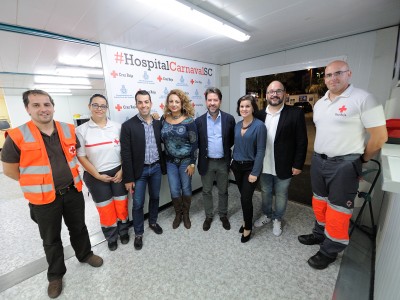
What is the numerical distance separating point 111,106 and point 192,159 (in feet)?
4.03

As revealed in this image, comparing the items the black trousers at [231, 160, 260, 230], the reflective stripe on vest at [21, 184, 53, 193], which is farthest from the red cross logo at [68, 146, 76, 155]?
the black trousers at [231, 160, 260, 230]

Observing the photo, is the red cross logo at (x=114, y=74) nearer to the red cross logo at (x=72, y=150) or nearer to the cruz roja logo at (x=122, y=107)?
the cruz roja logo at (x=122, y=107)

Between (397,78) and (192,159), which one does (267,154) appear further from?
(397,78)

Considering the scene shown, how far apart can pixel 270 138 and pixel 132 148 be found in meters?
1.51

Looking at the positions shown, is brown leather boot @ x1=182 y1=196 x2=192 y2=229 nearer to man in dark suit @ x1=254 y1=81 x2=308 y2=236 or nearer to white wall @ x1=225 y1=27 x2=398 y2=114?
man in dark suit @ x1=254 y1=81 x2=308 y2=236

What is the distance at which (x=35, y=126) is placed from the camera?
1.46 m

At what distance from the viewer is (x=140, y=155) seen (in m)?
2.07

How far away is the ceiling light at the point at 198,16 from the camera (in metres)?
1.42

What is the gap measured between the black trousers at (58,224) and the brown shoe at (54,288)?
0.10 feet

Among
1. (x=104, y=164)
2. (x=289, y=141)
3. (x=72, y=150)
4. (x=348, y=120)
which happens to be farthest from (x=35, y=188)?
(x=348, y=120)

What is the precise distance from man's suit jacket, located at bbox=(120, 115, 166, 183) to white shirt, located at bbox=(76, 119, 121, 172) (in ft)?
0.30

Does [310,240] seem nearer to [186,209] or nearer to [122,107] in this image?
[186,209]

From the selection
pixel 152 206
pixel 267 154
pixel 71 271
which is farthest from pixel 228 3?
pixel 71 271

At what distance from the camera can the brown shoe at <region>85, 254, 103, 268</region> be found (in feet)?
6.25
